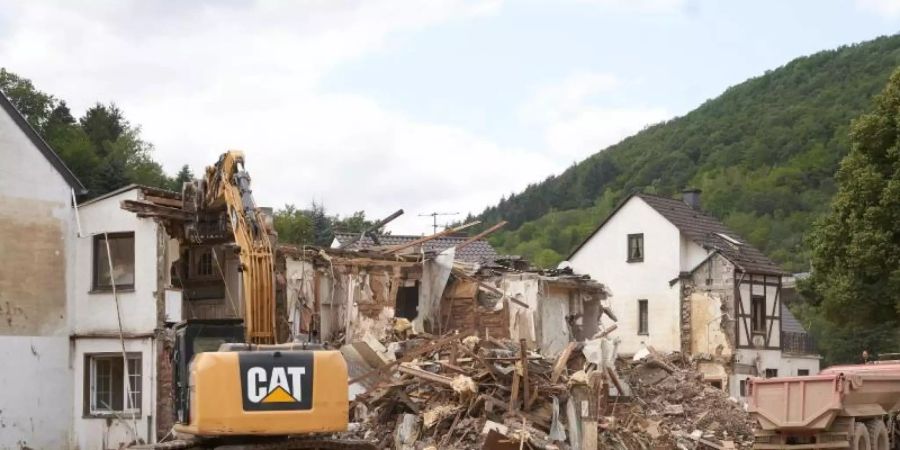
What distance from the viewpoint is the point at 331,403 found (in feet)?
50.0

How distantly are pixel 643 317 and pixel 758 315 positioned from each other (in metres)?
4.41

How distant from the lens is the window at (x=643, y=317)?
50.1 meters

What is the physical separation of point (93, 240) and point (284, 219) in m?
30.0

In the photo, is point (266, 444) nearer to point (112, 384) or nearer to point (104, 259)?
point (112, 384)

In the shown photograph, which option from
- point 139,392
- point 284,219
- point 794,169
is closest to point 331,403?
point 139,392

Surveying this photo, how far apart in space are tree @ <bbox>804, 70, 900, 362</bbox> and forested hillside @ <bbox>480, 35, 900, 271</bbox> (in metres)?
32.7

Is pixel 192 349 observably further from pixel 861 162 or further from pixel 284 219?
pixel 284 219

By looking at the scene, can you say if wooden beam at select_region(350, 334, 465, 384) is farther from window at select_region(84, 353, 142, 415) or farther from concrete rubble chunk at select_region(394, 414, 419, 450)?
window at select_region(84, 353, 142, 415)

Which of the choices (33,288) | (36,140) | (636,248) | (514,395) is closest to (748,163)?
(636,248)

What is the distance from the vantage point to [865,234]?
127ft

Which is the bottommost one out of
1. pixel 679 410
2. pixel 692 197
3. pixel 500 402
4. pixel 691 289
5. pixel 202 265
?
pixel 679 410

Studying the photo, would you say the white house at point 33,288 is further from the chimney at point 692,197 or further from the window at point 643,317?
the chimney at point 692,197

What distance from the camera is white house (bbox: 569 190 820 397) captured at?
157 ft

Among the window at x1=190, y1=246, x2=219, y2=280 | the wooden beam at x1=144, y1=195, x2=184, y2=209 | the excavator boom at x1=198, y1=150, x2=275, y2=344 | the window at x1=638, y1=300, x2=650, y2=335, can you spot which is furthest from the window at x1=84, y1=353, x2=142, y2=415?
the window at x1=638, y1=300, x2=650, y2=335
